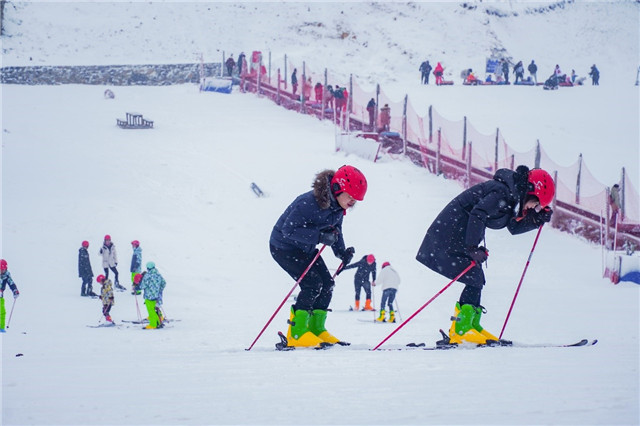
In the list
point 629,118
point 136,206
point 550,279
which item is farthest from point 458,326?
point 629,118

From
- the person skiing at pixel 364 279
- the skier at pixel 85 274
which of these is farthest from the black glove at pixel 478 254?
the skier at pixel 85 274

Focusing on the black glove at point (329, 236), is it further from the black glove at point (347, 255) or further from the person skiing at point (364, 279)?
the person skiing at point (364, 279)

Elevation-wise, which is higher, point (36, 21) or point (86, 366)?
point (36, 21)

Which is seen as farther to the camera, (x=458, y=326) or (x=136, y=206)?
(x=136, y=206)

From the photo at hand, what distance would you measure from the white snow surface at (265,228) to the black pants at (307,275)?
48 cm

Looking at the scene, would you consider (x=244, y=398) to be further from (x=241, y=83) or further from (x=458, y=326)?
(x=241, y=83)

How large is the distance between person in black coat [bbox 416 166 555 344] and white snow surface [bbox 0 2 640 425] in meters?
0.59

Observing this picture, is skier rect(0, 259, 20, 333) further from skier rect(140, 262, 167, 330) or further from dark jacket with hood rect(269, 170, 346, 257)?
dark jacket with hood rect(269, 170, 346, 257)

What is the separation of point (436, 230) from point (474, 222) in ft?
1.70

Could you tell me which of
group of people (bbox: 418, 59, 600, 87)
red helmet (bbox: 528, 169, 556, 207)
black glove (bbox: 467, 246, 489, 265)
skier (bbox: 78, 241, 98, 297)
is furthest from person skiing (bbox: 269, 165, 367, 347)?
group of people (bbox: 418, 59, 600, 87)

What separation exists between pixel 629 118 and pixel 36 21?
118 ft

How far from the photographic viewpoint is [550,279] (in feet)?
56.9

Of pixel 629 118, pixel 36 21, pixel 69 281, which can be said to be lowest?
pixel 69 281

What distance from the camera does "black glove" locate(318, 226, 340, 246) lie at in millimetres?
6230
